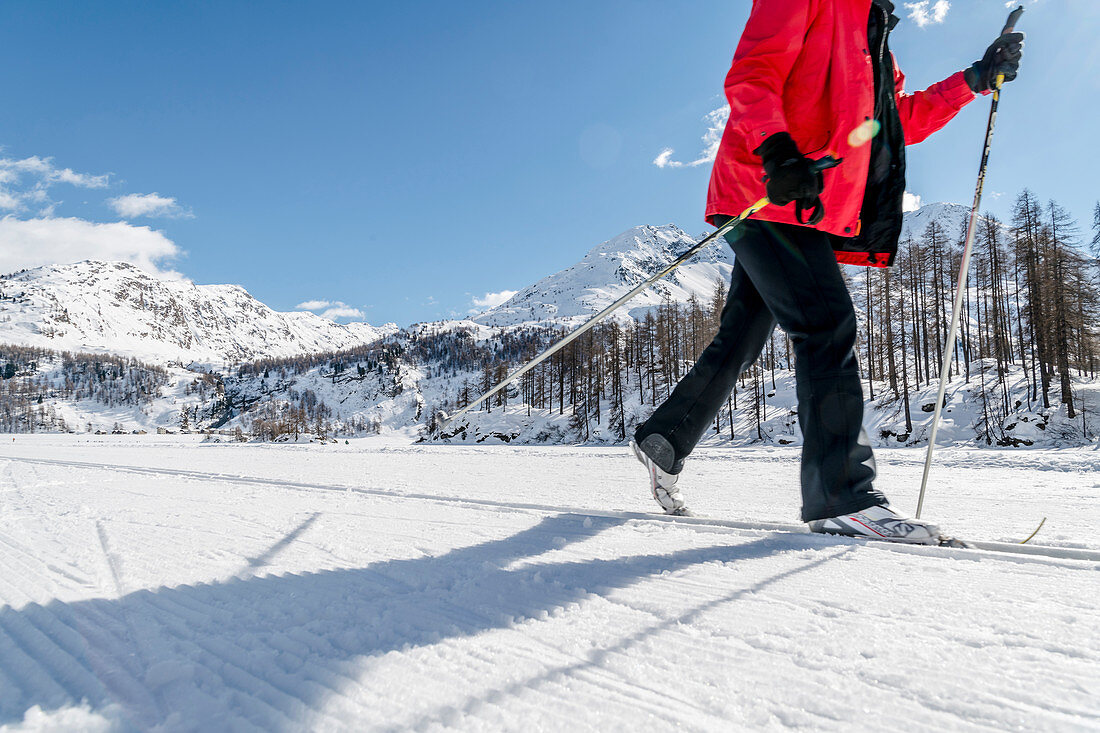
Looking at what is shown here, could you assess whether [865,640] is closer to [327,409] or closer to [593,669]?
[593,669]

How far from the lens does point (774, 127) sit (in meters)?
1.57

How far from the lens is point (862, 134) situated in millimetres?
1683

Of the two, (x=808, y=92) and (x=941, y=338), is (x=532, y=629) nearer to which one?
(x=808, y=92)

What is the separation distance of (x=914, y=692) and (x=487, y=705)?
0.55 m

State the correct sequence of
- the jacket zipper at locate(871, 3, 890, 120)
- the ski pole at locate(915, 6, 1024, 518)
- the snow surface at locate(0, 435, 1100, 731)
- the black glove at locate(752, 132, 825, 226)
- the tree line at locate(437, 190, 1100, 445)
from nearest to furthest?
1. the snow surface at locate(0, 435, 1100, 731)
2. the black glove at locate(752, 132, 825, 226)
3. the jacket zipper at locate(871, 3, 890, 120)
4. the ski pole at locate(915, 6, 1024, 518)
5. the tree line at locate(437, 190, 1100, 445)

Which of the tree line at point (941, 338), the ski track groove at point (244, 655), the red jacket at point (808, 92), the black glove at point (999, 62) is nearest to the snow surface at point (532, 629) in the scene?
the ski track groove at point (244, 655)

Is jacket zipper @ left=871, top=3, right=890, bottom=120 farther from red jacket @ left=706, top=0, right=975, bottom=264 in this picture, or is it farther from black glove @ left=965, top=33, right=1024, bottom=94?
black glove @ left=965, top=33, right=1024, bottom=94

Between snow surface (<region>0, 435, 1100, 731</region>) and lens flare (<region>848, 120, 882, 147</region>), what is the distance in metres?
1.30

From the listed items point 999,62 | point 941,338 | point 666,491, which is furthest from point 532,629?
point 941,338

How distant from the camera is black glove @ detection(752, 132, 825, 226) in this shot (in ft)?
4.90

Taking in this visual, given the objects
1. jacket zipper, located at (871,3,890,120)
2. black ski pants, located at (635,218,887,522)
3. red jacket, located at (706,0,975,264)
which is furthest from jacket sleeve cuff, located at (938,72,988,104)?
black ski pants, located at (635,218,887,522)

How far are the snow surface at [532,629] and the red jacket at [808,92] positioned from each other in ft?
3.81

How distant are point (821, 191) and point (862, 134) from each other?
354 mm

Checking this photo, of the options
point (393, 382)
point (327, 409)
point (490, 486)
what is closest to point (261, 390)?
point (327, 409)
